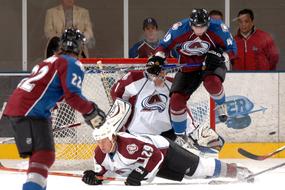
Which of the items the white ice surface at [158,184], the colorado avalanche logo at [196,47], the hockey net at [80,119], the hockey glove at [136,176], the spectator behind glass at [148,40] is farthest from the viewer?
the spectator behind glass at [148,40]

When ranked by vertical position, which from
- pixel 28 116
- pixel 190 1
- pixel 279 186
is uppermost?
pixel 190 1

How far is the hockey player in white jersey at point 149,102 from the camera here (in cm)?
746

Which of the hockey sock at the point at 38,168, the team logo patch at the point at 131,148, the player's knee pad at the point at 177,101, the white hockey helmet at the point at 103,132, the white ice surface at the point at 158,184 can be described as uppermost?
the player's knee pad at the point at 177,101

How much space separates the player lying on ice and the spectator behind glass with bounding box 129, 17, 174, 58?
9.89 feet

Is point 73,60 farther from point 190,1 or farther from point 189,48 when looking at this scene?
point 190,1

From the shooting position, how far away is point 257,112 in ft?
29.3

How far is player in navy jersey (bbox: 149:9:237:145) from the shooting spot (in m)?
7.16

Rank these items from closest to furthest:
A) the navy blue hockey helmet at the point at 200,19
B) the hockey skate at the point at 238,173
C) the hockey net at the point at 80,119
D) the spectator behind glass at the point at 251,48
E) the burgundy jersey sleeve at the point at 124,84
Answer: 1. the hockey skate at the point at 238,173
2. the navy blue hockey helmet at the point at 200,19
3. the burgundy jersey sleeve at the point at 124,84
4. the hockey net at the point at 80,119
5. the spectator behind glass at the point at 251,48

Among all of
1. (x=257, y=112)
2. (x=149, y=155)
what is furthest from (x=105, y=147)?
(x=257, y=112)

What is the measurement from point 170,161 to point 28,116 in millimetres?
974

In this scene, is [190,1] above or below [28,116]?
above

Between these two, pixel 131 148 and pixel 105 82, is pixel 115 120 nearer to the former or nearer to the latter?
pixel 131 148

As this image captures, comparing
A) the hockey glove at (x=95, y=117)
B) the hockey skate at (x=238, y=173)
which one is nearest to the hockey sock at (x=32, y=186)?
the hockey glove at (x=95, y=117)

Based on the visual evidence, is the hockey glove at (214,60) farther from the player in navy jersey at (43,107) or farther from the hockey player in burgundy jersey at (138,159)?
the player in navy jersey at (43,107)
